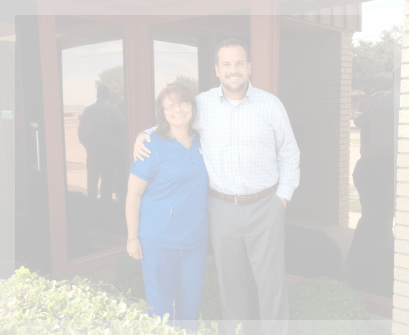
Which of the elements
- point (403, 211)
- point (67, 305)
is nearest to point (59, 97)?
point (67, 305)

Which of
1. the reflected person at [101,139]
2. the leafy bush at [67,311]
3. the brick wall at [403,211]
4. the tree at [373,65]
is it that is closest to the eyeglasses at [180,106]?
the leafy bush at [67,311]

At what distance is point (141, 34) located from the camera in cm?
485

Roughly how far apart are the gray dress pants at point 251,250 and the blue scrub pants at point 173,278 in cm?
17


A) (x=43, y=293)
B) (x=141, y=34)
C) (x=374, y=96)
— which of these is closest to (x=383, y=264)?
(x=374, y=96)

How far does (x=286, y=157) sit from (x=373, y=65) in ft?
3.68

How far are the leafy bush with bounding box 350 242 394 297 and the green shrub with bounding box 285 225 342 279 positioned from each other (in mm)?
164

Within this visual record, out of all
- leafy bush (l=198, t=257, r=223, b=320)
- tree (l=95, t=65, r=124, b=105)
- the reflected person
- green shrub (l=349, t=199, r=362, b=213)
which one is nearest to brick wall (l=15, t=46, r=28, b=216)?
the reflected person

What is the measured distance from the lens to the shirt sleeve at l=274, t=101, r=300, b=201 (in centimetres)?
274

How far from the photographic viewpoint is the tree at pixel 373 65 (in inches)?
127

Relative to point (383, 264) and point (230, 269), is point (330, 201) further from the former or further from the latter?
point (230, 269)

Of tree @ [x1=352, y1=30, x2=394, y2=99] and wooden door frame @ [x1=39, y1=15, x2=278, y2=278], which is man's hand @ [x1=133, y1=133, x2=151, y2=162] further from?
tree @ [x1=352, y1=30, x2=394, y2=99]

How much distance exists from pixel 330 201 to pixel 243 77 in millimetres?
1576

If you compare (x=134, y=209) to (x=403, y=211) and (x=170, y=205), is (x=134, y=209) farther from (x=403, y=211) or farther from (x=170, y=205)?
(x=403, y=211)

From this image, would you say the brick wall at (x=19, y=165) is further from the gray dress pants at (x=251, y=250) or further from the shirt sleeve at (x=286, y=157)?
the shirt sleeve at (x=286, y=157)
